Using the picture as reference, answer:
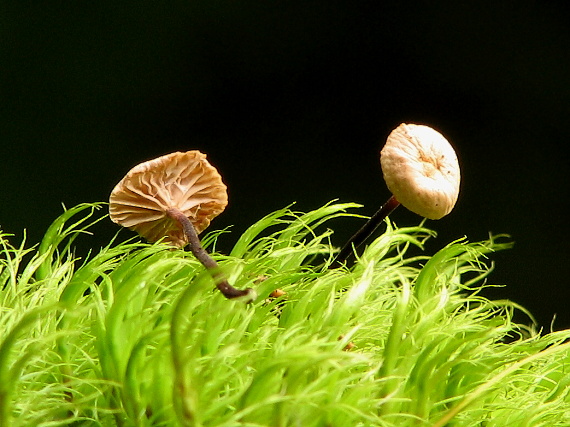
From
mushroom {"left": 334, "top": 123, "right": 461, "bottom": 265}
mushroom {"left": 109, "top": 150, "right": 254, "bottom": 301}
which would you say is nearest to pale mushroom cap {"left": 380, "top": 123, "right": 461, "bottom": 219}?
mushroom {"left": 334, "top": 123, "right": 461, "bottom": 265}

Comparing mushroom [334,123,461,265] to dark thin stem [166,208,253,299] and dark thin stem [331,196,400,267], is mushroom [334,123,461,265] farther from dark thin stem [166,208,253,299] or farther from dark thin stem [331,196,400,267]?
dark thin stem [166,208,253,299]

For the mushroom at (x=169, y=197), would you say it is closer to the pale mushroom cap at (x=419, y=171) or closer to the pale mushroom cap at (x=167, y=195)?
the pale mushroom cap at (x=167, y=195)

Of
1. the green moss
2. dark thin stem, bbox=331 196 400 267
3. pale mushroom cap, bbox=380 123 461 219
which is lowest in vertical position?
the green moss

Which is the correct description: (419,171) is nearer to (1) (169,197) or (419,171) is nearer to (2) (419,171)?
(2) (419,171)

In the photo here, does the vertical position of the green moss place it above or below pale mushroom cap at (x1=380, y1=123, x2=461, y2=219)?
below

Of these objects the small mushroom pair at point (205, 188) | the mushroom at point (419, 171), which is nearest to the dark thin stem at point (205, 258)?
the small mushroom pair at point (205, 188)

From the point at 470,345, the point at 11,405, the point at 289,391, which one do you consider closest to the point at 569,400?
the point at 470,345

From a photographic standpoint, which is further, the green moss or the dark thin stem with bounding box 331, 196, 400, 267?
the dark thin stem with bounding box 331, 196, 400, 267
